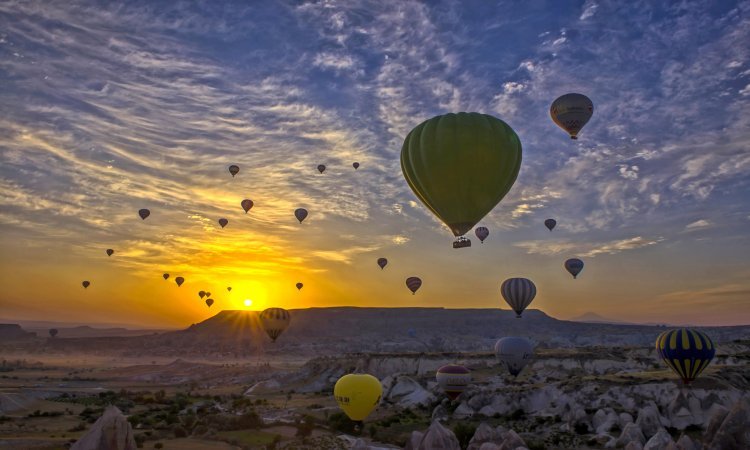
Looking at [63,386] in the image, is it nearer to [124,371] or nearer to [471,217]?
[124,371]

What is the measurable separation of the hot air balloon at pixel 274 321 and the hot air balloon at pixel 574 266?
34.5m

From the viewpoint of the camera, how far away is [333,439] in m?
42.4

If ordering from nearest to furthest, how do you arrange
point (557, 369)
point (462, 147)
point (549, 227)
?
point (462, 147) < point (549, 227) < point (557, 369)

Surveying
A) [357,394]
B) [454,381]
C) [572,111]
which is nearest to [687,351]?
[454,381]

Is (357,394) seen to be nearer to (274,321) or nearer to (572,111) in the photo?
(572,111)

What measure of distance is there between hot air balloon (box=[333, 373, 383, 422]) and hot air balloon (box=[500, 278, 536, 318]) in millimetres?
22953

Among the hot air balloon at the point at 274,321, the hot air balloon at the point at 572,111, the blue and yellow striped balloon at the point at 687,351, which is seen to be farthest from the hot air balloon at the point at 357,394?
the hot air balloon at the point at 274,321

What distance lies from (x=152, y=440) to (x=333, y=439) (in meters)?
12.7

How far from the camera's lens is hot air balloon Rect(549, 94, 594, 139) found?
147 ft

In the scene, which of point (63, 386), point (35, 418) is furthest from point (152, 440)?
point (63, 386)

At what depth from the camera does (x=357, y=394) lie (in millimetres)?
39906

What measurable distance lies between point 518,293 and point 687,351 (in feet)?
59.9

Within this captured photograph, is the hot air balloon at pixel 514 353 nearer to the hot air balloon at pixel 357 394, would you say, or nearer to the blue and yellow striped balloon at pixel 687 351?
the blue and yellow striped balloon at pixel 687 351

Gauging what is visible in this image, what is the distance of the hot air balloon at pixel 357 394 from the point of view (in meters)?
40.0
